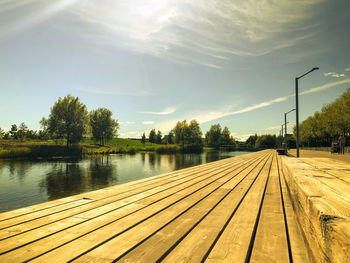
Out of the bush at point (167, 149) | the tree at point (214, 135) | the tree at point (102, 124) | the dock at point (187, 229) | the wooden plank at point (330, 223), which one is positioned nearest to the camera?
the wooden plank at point (330, 223)

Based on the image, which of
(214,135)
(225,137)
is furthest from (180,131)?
(225,137)

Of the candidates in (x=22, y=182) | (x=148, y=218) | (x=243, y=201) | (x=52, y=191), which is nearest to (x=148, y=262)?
(x=148, y=218)

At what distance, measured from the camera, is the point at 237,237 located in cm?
216

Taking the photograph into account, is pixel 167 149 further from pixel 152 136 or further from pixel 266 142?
pixel 266 142


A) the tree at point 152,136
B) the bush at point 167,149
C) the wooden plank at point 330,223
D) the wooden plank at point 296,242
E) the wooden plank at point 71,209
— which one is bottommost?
the bush at point 167,149

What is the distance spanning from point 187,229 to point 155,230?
0.40 metres

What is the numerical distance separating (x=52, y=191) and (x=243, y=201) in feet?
34.5

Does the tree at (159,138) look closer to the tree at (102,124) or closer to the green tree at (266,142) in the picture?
the tree at (102,124)

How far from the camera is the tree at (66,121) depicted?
38125 millimetres

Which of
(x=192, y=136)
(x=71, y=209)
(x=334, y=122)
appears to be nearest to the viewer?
(x=71, y=209)

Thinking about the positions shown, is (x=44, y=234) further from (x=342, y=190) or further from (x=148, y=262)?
(x=342, y=190)

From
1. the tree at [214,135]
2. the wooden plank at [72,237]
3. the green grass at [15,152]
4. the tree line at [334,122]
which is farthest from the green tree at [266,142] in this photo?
the wooden plank at [72,237]

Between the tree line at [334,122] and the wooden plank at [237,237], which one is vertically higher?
the tree line at [334,122]

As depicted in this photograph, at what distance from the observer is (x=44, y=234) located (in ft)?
7.47
